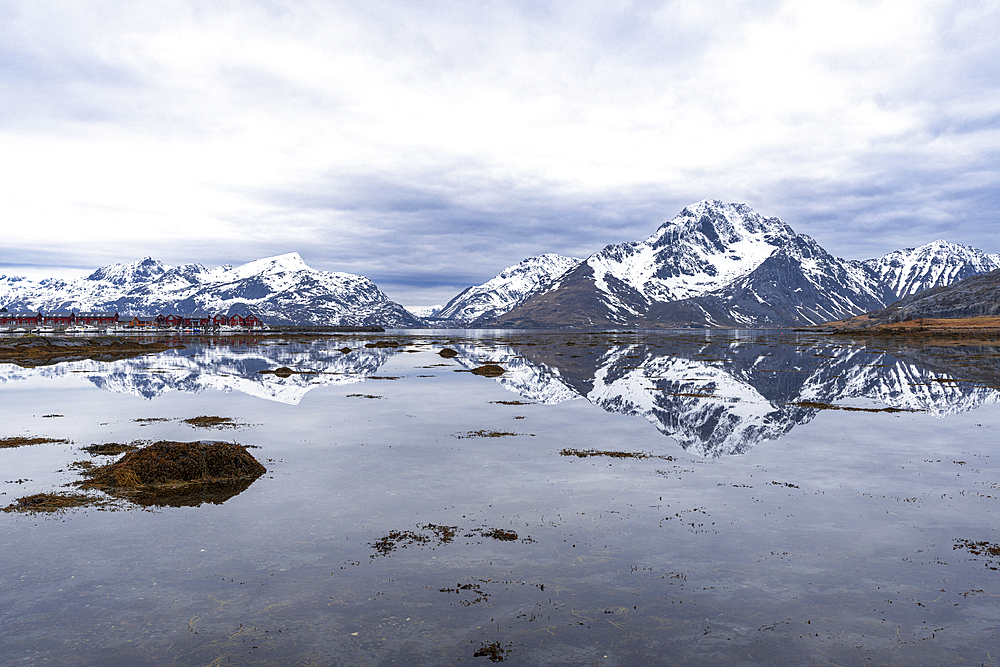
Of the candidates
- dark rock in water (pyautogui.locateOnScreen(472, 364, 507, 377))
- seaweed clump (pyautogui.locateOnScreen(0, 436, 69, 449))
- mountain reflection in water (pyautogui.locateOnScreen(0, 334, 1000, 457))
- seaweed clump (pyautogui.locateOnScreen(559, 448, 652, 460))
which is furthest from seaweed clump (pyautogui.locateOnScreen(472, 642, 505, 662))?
dark rock in water (pyautogui.locateOnScreen(472, 364, 507, 377))

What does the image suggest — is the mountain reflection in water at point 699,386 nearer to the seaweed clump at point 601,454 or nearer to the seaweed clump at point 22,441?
the seaweed clump at point 601,454

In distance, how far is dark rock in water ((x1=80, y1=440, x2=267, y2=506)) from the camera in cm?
2058

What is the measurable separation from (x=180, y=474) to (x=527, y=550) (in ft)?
47.0

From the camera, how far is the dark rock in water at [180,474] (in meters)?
20.6

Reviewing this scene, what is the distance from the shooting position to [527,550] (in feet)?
50.9

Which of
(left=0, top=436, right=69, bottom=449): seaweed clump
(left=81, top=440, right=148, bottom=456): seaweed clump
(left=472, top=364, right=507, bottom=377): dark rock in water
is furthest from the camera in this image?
(left=472, top=364, right=507, bottom=377): dark rock in water

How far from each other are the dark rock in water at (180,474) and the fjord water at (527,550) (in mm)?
1220

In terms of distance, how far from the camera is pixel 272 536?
1639 cm

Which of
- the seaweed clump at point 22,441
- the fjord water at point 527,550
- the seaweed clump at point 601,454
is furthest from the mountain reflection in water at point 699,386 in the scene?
the seaweed clump at point 22,441

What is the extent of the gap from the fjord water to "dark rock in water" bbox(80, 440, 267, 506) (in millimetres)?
1220

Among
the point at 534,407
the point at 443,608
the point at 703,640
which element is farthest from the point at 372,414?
the point at 703,640

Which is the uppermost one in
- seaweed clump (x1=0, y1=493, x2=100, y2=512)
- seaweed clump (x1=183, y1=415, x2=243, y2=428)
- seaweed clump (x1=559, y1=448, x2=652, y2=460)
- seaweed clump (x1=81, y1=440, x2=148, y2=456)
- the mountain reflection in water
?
the mountain reflection in water

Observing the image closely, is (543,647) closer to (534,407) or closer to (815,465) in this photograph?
(815,465)

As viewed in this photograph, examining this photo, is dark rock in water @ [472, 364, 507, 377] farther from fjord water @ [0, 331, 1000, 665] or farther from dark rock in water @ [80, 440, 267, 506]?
dark rock in water @ [80, 440, 267, 506]
